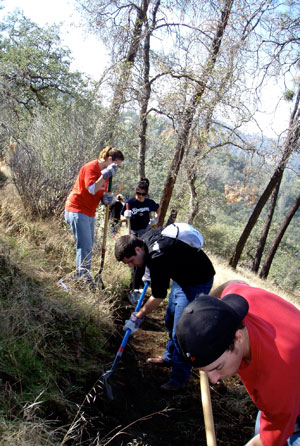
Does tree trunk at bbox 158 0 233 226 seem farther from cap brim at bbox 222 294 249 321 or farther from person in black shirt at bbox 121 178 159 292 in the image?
cap brim at bbox 222 294 249 321

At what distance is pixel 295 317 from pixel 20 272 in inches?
117

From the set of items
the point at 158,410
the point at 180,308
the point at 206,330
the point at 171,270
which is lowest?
the point at 158,410

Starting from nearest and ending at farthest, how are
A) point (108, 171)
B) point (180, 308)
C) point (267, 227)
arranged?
point (180, 308) → point (108, 171) → point (267, 227)

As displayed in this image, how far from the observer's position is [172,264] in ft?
10.3

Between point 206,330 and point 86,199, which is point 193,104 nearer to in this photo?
point 86,199

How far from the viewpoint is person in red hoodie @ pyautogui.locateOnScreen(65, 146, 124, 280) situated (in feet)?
14.1

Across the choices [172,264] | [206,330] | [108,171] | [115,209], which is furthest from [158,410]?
[115,209]

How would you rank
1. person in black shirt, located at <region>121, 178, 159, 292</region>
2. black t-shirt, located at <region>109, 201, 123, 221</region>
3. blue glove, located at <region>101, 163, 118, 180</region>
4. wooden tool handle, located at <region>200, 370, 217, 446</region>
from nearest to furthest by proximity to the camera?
wooden tool handle, located at <region>200, 370, 217, 446</region>, blue glove, located at <region>101, 163, 118, 180</region>, person in black shirt, located at <region>121, 178, 159, 292</region>, black t-shirt, located at <region>109, 201, 123, 221</region>

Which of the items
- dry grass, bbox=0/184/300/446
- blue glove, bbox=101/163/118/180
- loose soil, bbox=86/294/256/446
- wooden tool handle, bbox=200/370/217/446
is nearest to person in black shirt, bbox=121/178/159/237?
dry grass, bbox=0/184/300/446

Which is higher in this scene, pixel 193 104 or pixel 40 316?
pixel 193 104

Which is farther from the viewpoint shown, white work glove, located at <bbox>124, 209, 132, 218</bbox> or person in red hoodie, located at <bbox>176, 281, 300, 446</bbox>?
white work glove, located at <bbox>124, 209, 132, 218</bbox>

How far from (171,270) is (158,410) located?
1314 millimetres

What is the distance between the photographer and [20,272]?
3744 mm

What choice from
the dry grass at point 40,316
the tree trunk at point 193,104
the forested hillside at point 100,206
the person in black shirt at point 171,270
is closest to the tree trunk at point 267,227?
the forested hillside at point 100,206
